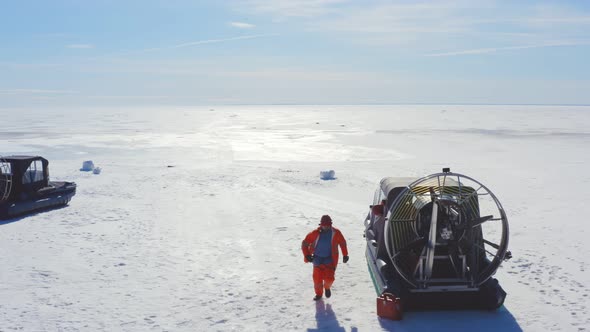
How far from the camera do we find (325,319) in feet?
27.0

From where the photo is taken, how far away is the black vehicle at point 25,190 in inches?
592

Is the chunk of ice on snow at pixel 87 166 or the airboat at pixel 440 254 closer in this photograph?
the airboat at pixel 440 254

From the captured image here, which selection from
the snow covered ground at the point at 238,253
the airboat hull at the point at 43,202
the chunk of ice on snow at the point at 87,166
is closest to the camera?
the snow covered ground at the point at 238,253

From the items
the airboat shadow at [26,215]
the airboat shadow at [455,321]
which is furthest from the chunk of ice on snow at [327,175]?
the airboat shadow at [455,321]

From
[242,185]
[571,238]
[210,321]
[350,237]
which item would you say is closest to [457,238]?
[210,321]

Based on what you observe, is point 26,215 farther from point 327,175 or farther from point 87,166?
point 327,175

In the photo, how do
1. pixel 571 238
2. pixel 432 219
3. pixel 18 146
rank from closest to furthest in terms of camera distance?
1. pixel 432 219
2. pixel 571 238
3. pixel 18 146

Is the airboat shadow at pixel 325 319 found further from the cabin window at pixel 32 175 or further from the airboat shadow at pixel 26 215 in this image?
the cabin window at pixel 32 175

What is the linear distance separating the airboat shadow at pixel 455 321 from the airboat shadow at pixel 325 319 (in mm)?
740

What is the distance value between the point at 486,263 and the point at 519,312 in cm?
96

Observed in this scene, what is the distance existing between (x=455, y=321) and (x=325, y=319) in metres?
2.14

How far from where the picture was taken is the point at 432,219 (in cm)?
782

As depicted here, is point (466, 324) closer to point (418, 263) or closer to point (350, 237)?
point (418, 263)

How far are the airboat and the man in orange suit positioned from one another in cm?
83
